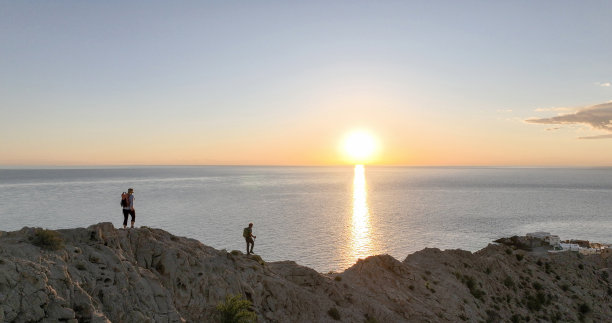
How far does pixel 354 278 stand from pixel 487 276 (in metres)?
18.2

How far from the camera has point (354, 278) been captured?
35.0 m

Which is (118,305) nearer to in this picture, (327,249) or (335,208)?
(327,249)

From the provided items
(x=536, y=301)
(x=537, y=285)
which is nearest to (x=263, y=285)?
(x=536, y=301)

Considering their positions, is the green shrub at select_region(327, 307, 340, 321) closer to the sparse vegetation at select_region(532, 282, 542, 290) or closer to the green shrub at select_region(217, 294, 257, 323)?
the green shrub at select_region(217, 294, 257, 323)

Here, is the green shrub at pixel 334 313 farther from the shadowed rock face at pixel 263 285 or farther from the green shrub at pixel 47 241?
the green shrub at pixel 47 241

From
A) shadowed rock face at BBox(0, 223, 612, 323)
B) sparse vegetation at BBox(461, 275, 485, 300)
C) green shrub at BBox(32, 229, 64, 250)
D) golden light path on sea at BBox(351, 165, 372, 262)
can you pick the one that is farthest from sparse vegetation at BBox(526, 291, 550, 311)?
green shrub at BBox(32, 229, 64, 250)

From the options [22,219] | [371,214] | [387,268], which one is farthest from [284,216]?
[387,268]

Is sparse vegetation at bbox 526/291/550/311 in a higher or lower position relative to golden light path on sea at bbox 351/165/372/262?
higher

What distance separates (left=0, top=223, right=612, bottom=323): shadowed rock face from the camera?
17.2 m

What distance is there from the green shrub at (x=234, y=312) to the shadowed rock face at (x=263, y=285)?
0.64 m

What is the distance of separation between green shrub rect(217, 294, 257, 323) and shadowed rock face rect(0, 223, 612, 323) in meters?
0.64

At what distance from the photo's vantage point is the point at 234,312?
21797mm

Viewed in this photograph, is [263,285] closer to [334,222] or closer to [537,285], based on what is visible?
[537,285]

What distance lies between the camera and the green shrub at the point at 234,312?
2161 cm
